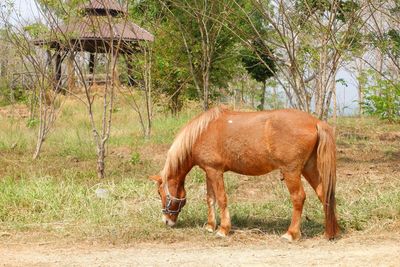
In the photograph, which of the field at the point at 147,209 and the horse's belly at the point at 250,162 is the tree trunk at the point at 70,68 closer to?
the field at the point at 147,209

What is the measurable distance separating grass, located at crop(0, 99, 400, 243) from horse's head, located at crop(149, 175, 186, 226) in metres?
0.12

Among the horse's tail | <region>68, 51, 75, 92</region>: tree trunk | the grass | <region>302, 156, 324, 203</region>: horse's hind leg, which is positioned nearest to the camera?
the horse's tail

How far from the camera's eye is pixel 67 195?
24.7ft

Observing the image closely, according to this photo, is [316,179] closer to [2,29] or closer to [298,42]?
[298,42]

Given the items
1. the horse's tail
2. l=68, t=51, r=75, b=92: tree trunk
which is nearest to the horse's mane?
the horse's tail

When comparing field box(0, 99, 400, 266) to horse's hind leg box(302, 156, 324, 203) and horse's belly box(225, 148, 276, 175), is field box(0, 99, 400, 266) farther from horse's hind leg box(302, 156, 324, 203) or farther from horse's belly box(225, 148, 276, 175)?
horse's belly box(225, 148, 276, 175)

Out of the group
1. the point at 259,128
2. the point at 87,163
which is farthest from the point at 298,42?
the point at 259,128

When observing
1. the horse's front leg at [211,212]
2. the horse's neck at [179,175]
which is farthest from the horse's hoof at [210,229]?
the horse's neck at [179,175]

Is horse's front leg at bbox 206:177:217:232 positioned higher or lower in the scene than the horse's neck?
lower

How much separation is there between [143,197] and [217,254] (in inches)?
94.3

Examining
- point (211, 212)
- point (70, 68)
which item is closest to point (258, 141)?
point (211, 212)

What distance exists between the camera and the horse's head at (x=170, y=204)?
6.31 metres

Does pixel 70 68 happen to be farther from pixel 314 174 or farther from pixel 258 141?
pixel 314 174

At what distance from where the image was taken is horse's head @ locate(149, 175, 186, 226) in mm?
6312
